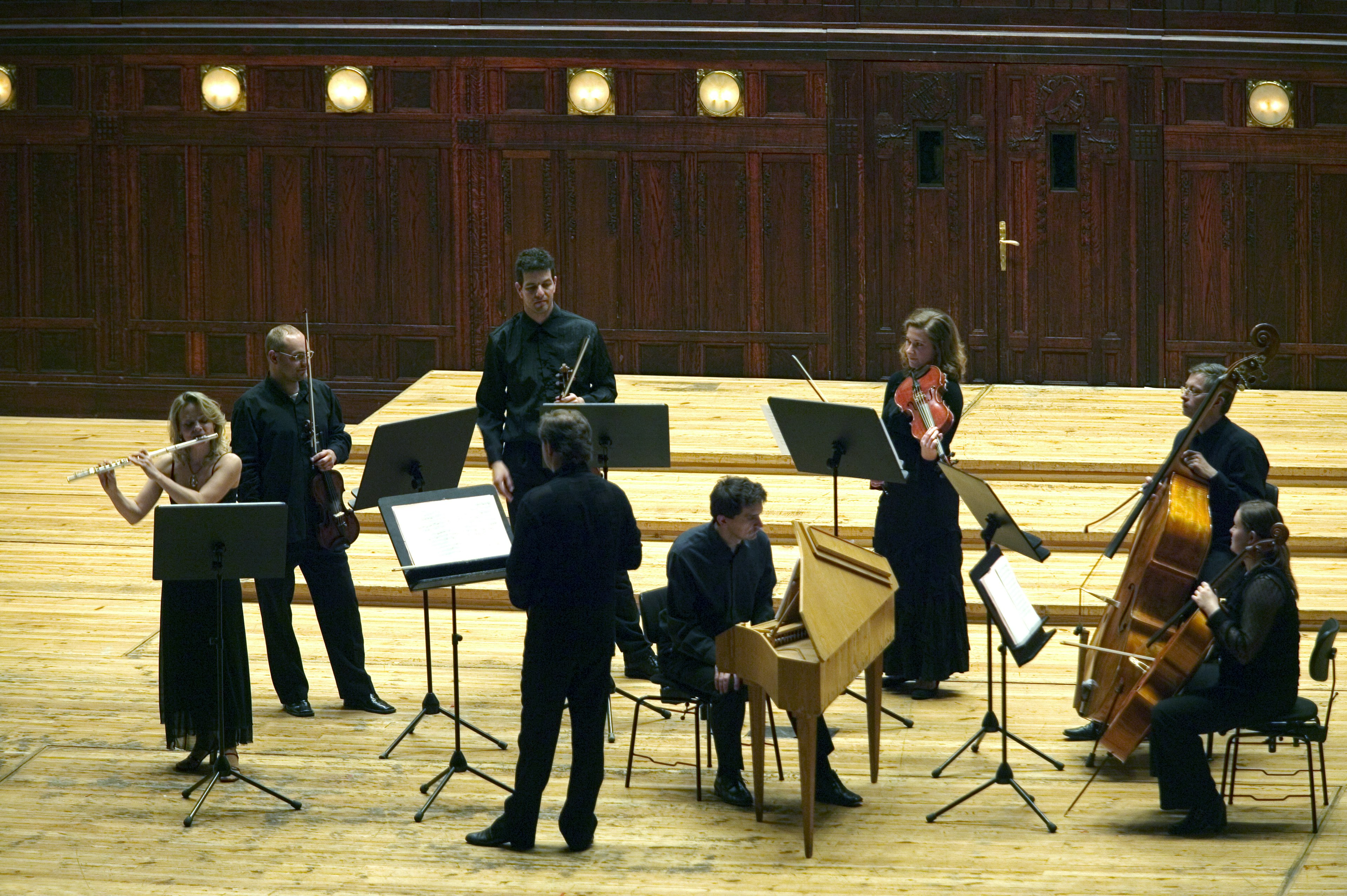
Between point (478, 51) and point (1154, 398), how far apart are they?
5.08 m

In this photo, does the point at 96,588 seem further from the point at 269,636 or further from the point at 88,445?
the point at 88,445

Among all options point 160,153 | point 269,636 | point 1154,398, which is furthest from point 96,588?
point 1154,398

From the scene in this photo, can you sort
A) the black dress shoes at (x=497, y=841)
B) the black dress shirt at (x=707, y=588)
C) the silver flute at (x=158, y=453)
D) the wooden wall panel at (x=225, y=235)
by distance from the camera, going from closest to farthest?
the black dress shoes at (x=497, y=841), the black dress shirt at (x=707, y=588), the silver flute at (x=158, y=453), the wooden wall panel at (x=225, y=235)

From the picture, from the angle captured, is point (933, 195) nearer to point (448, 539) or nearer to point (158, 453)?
point (448, 539)

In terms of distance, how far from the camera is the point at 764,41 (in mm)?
11344

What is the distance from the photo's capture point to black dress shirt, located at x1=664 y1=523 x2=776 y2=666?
551 cm

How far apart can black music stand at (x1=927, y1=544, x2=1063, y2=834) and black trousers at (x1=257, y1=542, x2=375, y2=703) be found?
7.80 feet

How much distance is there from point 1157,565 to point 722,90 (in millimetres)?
6608

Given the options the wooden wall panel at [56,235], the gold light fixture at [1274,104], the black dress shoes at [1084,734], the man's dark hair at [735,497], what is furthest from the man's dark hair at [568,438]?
the wooden wall panel at [56,235]

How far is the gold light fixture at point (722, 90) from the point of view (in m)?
11.4

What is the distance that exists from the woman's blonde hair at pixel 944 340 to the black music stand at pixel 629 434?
104cm

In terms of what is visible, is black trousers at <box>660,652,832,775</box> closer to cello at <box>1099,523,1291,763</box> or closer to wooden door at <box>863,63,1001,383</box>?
cello at <box>1099,523,1291,763</box>

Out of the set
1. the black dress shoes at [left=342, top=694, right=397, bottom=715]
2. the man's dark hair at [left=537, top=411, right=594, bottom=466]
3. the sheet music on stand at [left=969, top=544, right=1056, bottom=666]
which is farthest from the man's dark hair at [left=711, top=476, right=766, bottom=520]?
the black dress shoes at [left=342, top=694, right=397, bottom=715]

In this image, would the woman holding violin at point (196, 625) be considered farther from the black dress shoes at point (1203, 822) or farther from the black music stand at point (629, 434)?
the black dress shoes at point (1203, 822)
